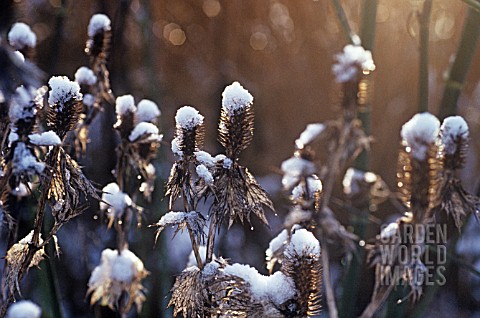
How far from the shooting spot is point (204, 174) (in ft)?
3.17

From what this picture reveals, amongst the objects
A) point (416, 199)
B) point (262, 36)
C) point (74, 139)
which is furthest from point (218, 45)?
point (416, 199)

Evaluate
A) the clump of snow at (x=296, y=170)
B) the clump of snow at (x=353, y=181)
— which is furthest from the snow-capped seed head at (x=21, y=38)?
the clump of snow at (x=353, y=181)

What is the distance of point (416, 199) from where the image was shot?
1055 millimetres

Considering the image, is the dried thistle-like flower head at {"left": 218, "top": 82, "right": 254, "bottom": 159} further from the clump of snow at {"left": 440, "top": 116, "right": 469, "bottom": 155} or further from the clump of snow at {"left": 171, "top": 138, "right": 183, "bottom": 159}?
the clump of snow at {"left": 440, "top": 116, "right": 469, "bottom": 155}

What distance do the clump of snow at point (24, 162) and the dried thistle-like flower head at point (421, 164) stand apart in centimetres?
55

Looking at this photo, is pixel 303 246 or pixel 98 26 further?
pixel 98 26

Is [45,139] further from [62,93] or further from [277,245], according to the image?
[277,245]

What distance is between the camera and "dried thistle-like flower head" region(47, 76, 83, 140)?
1003mm

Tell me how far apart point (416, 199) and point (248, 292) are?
1.04ft

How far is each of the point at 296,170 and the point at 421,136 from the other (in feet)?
0.72

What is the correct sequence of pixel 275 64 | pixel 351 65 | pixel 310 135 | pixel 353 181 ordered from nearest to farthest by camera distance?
1. pixel 351 65
2. pixel 310 135
3. pixel 353 181
4. pixel 275 64

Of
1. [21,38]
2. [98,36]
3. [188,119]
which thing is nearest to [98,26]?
[98,36]

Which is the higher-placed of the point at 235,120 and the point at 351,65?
the point at 351,65

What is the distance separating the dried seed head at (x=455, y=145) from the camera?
1.04m
